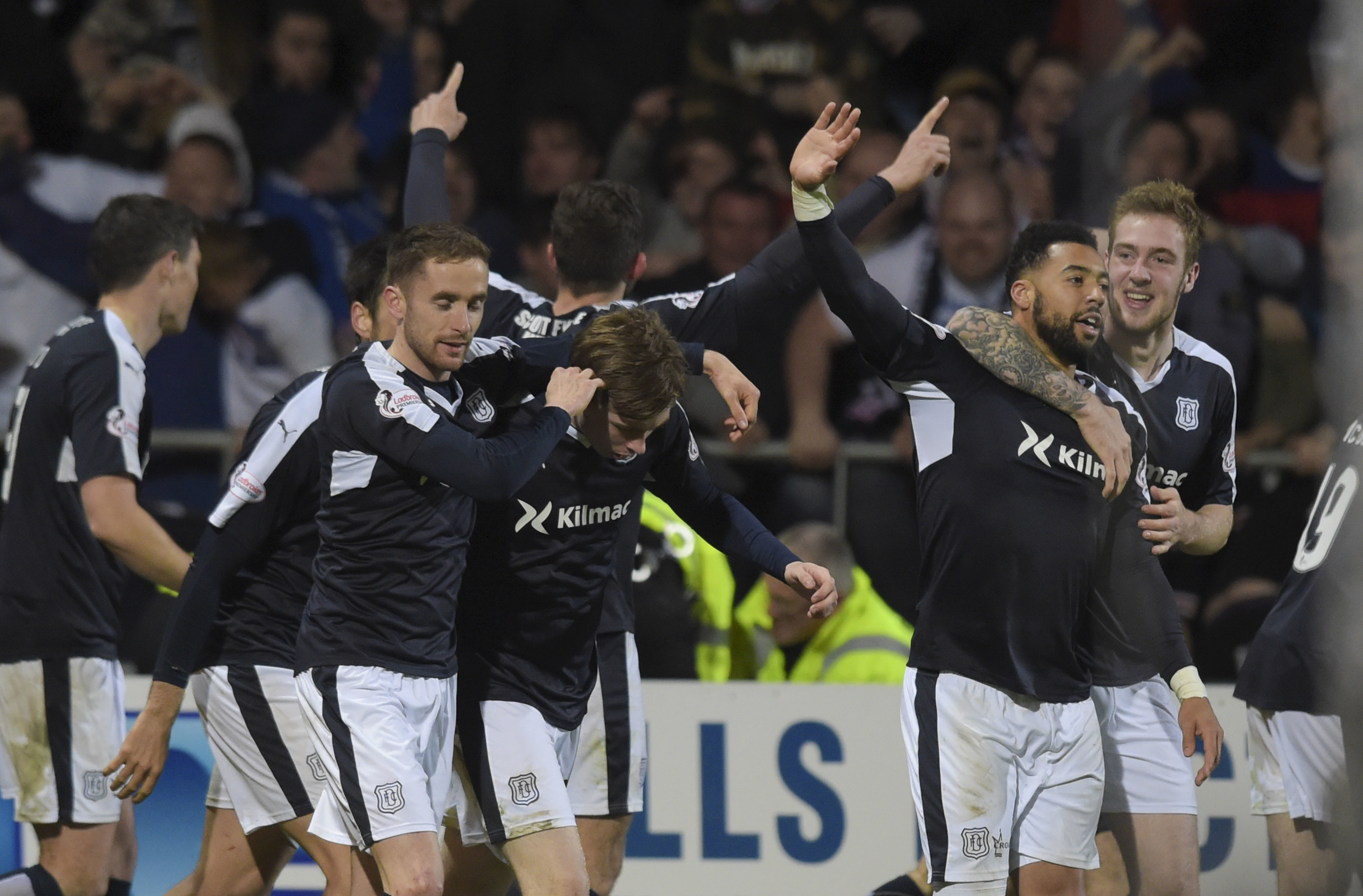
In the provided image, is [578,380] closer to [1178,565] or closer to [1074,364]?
[1074,364]

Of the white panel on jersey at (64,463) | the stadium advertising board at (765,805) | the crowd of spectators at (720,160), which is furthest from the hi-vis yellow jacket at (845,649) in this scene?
the white panel on jersey at (64,463)

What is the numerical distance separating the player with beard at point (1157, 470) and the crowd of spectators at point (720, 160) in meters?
2.35

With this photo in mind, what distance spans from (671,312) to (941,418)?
3.72ft

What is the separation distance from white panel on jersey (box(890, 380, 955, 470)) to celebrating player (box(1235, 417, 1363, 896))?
1.29m

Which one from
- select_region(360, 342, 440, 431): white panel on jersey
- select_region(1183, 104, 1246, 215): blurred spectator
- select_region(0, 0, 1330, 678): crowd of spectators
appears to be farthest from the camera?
select_region(1183, 104, 1246, 215): blurred spectator

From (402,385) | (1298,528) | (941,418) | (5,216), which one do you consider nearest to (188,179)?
(5,216)

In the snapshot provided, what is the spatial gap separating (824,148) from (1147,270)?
1.16m

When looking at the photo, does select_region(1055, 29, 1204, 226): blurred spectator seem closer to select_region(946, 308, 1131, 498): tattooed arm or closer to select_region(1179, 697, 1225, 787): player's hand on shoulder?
select_region(946, 308, 1131, 498): tattooed arm

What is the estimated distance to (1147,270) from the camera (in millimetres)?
4609

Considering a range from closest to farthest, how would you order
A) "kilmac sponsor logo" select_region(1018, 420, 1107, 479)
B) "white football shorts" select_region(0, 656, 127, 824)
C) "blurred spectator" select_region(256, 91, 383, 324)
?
"kilmac sponsor logo" select_region(1018, 420, 1107, 479) < "white football shorts" select_region(0, 656, 127, 824) < "blurred spectator" select_region(256, 91, 383, 324)

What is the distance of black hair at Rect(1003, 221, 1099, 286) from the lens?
421cm

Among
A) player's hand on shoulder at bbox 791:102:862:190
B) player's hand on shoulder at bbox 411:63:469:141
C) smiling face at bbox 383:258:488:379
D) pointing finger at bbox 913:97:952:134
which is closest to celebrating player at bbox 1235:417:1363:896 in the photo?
pointing finger at bbox 913:97:952:134

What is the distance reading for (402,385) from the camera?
12.9 ft

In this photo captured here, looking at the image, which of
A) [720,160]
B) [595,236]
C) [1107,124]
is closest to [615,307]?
[595,236]
